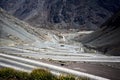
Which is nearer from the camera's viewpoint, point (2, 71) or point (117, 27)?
point (2, 71)

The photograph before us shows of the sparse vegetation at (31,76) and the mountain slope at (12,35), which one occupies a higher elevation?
the mountain slope at (12,35)

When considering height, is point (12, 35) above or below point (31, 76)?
above

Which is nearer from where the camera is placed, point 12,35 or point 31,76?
point 31,76

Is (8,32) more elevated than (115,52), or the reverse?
(8,32)

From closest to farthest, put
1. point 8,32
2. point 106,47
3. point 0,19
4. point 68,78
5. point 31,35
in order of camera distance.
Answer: point 68,78, point 106,47, point 8,32, point 0,19, point 31,35

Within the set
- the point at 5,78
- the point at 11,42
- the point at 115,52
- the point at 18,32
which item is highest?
the point at 18,32

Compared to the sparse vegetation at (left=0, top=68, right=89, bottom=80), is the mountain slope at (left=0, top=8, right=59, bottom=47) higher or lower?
higher

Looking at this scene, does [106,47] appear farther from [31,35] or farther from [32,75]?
[32,75]

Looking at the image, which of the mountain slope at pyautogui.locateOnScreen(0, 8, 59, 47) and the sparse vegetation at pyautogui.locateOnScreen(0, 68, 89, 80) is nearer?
the sparse vegetation at pyautogui.locateOnScreen(0, 68, 89, 80)

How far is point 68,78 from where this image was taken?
2208 cm

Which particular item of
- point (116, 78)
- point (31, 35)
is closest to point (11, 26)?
point (31, 35)

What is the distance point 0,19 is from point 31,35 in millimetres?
16662

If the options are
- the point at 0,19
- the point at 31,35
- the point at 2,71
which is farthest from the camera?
the point at 31,35

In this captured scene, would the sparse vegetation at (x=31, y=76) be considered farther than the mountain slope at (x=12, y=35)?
No
